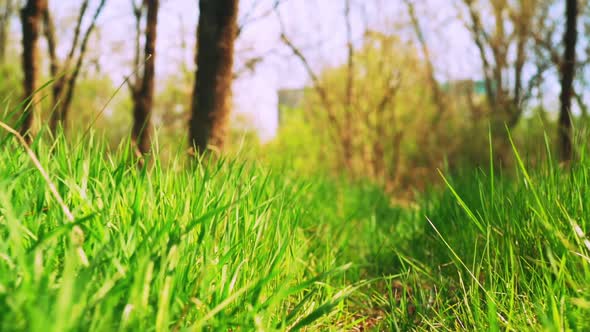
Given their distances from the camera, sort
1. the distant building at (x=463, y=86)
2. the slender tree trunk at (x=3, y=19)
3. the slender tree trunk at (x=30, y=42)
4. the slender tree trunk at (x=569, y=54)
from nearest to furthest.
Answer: the slender tree trunk at (x=569, y=54) → the slender tree trunk at (x=30, y=42) → the distant building at (x=463, y=86) → the slender tree trunk at (x=3, y=19)

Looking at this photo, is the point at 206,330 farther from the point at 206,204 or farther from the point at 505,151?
the point at 505,151

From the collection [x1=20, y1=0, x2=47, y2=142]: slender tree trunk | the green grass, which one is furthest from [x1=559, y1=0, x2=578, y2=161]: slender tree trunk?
[x1=20, y1=0, x2=47, y2=142]: slender tree trunk

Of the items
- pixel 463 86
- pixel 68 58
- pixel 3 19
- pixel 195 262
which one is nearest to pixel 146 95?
pixel 68 58

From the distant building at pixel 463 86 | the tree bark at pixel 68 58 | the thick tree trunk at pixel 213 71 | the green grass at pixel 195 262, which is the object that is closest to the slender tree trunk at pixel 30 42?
the tree bark at pixel 68 58

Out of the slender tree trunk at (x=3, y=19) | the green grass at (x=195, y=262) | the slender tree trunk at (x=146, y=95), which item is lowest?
the green grass at (x=195, y=262)

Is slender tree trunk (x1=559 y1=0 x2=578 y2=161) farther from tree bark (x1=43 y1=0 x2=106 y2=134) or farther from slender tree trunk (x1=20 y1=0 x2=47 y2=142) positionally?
slender tree trunk (x1=20 y1=0 x2=47 y2=142)

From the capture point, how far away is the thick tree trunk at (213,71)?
2.95 m

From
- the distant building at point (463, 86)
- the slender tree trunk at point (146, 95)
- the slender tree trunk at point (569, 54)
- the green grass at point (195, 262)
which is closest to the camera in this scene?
the green grass at point (195, 262)

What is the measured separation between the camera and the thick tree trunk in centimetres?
295

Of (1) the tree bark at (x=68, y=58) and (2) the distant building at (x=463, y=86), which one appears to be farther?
(2) the distant building at (x=463, y=86)

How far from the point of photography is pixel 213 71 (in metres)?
2.98

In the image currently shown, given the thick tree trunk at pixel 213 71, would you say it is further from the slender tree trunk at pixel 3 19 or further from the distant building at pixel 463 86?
the slender tree trunk at pixel 3 19

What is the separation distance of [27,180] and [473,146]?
6.88 m

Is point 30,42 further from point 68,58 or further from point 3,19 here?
point 3,19
